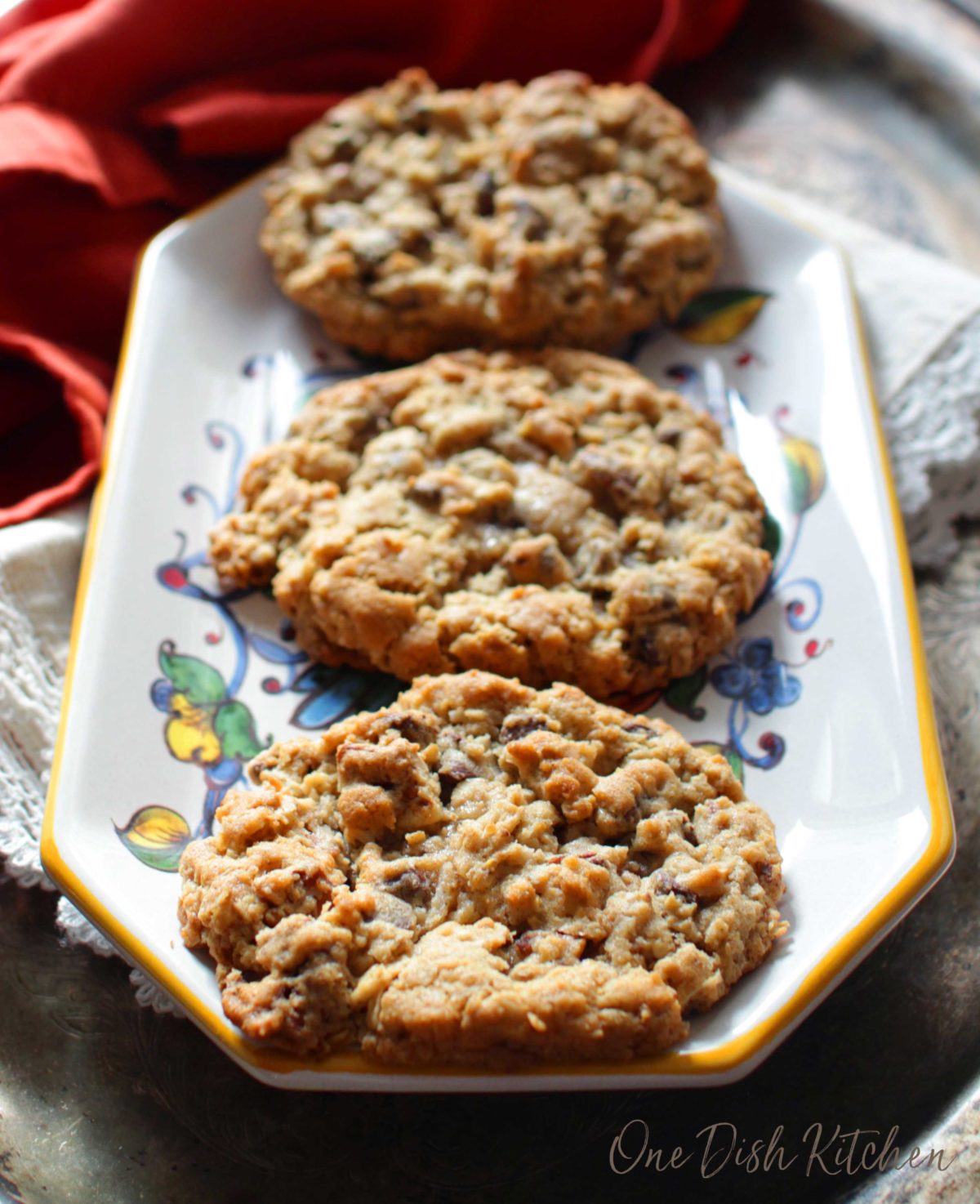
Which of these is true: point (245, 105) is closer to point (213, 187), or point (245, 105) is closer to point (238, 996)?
point (213, 187)

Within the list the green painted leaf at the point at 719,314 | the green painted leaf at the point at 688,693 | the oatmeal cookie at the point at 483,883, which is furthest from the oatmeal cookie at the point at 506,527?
the green painted leaf at the point at 719,314

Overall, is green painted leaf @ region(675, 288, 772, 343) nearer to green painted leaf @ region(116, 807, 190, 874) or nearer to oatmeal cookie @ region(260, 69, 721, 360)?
oatmeal cookie @ region(260, 69, 721, 360)

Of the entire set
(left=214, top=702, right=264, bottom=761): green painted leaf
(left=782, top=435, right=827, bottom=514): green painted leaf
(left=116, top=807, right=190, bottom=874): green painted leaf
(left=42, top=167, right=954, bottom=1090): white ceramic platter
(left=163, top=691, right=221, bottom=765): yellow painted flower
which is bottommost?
(left=116, top=807, right=190, bottom=874): green painted leaf

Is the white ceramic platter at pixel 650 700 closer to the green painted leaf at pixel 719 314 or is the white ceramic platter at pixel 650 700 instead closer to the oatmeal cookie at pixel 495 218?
the green painted leaf at pixel 719 314

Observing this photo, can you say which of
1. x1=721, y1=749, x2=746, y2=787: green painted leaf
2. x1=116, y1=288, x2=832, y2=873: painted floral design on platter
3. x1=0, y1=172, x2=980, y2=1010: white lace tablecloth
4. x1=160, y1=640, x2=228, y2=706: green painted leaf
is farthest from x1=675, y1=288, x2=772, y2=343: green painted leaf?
x1=160, y1=640, x2=228, y2=706: green painted leaf

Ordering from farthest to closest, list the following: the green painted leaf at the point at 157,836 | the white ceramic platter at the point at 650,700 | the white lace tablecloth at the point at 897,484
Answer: the white lace tablecloth at the point at 897,484
the green painted leaf at the point at 157,836
the white ceramic platter at the point at 650,700

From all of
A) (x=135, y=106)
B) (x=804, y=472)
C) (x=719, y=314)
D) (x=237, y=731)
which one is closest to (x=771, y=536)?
(x=804, y=472)

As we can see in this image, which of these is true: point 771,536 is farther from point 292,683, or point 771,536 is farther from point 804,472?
point 292,683
